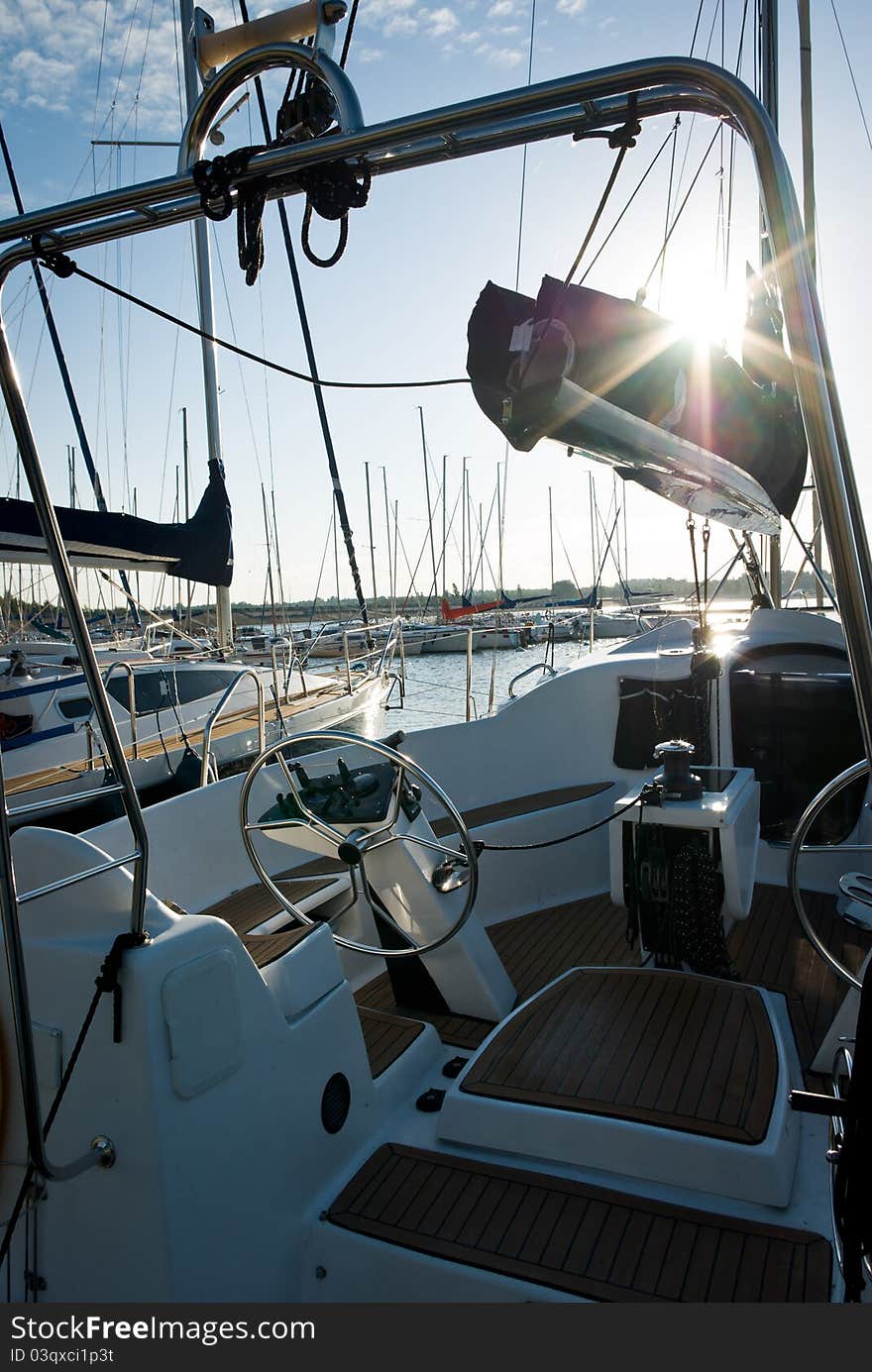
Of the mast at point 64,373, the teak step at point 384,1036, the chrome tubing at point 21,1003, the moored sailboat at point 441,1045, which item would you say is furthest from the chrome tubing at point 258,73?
the mast at point 64,373

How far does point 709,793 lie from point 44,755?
655 cm

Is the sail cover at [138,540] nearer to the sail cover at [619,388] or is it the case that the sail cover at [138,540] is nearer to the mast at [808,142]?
the sail cover at [619,388]

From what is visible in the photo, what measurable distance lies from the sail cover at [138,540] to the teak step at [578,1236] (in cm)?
204

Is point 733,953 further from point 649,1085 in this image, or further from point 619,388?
point 619,388

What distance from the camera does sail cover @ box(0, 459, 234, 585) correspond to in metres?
3.11

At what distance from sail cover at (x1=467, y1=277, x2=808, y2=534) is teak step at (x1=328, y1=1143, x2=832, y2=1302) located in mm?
1731

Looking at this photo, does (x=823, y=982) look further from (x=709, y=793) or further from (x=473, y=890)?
(x=473, y=890)

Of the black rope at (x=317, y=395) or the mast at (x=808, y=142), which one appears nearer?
the black rope at (x=317, y=395)

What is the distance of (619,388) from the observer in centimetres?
198

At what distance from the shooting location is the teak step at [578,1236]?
1.62 m

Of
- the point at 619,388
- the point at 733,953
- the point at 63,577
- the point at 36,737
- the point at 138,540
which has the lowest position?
the point at 733,953

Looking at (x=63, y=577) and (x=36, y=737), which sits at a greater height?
(x=63, y=577)

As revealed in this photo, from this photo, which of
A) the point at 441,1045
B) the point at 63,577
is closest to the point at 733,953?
the point at 441,1045

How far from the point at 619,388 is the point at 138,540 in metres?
2.60
